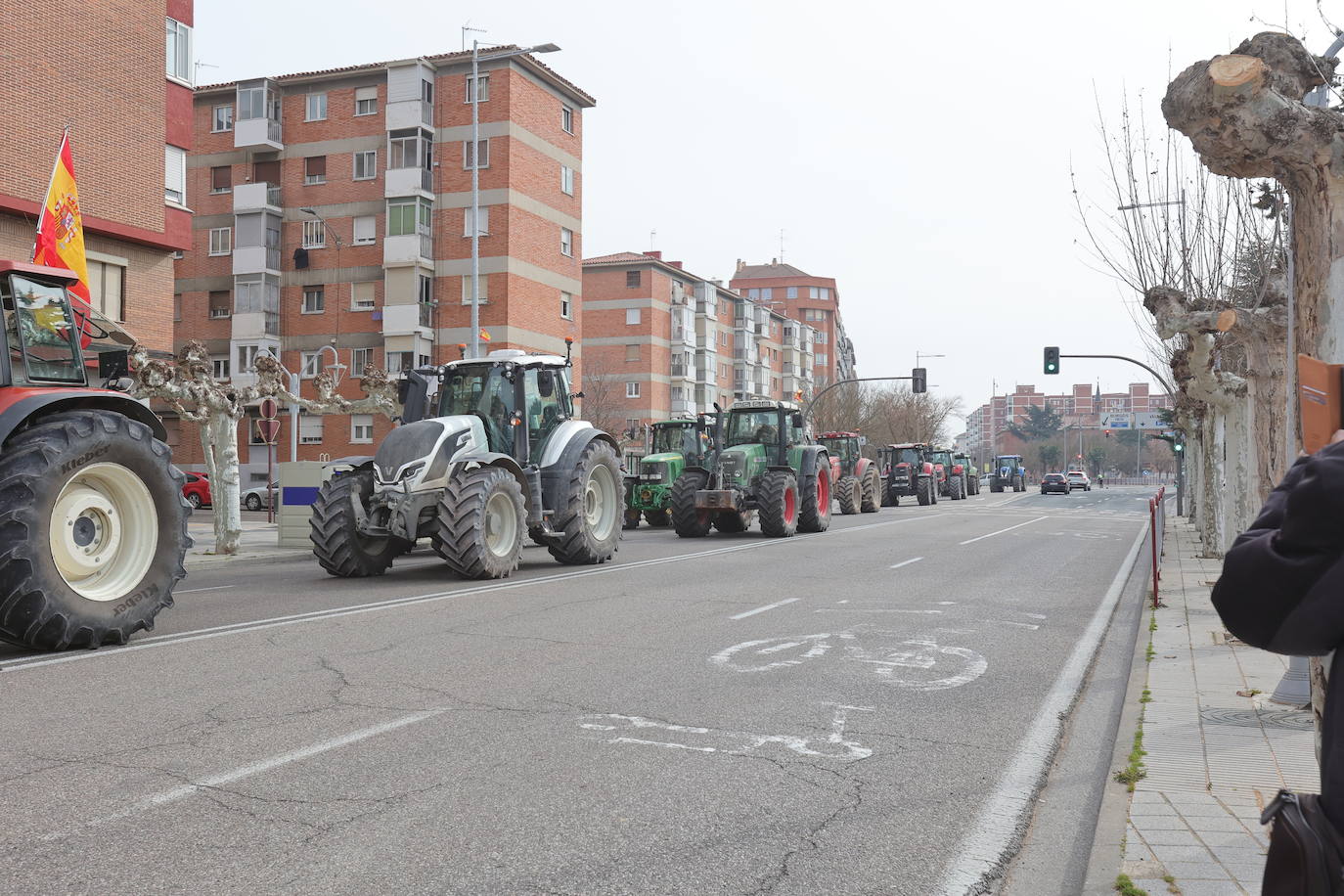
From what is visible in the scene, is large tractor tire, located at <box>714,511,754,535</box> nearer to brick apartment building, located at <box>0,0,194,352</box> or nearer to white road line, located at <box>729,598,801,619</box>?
white road line, located at <box>729,598,801,619</box>

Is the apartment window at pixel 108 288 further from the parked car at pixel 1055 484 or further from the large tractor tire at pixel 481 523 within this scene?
the parked car at pixel 1055 484

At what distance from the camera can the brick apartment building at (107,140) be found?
19.6 metres

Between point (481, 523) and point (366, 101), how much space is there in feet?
117

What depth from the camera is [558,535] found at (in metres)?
14.5

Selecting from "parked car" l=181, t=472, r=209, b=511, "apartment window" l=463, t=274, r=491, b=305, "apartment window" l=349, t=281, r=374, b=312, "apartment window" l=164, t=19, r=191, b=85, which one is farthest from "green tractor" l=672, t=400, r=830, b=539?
"apartment window" l=349, t=281, r=374, b=312

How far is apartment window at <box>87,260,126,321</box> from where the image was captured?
2153cm

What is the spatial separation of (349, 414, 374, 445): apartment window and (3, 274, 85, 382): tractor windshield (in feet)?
117

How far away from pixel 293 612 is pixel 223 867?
662cm

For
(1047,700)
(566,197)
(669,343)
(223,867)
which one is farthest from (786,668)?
(669,343)

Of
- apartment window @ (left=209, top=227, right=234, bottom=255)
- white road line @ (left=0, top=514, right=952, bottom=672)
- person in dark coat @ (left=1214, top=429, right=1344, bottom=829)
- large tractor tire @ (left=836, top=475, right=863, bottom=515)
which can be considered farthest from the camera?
apartment window @ (left=209, top=227, right=234, bottom=255)

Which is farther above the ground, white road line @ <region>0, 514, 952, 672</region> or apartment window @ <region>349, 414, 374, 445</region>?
apartment window @ <region>349, 414, 374, 445</region>

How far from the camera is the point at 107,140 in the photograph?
842 inches

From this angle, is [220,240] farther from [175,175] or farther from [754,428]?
[754,428]

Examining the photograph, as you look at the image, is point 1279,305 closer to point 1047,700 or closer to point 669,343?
point 1047,700
